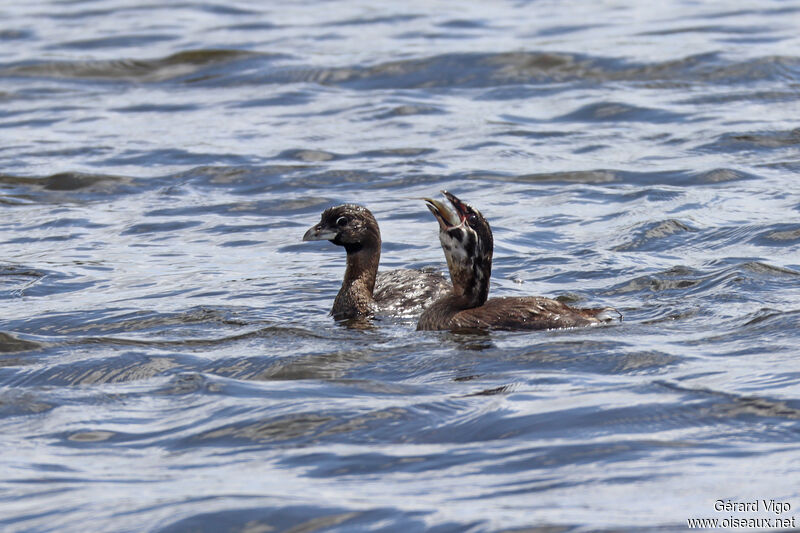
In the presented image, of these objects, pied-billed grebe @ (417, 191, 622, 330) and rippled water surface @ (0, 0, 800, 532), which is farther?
pied-billed grebe @ (417, 191, 622, 330)

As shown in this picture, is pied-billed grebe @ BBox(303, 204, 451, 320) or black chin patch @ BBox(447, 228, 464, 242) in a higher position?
black chin patch @ BBox(447, 228, 464, 242)

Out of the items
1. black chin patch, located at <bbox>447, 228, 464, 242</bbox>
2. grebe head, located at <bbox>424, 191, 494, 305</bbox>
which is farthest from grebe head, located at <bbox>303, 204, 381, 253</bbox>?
black chin patch, located at <bbox>447, 228, 464, 242</bbox>

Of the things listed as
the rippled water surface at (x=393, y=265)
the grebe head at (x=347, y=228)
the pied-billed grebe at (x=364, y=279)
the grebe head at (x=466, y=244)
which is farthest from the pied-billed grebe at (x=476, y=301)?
the grebe head at (x=347, y=228)

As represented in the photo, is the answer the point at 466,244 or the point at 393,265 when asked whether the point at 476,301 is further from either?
the point at 393,265

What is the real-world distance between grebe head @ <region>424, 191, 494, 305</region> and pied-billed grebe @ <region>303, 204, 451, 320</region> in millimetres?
893

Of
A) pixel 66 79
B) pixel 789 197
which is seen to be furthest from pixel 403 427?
pixel 66 79

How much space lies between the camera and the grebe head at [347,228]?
34.8 feet

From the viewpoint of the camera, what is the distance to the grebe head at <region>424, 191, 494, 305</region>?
948 centimetres

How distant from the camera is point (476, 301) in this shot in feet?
32.0

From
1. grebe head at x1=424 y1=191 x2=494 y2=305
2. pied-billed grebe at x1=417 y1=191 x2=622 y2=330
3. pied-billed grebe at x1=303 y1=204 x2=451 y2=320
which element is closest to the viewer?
pied-billed grebe at x1=417 y1=191 x2=622 y2=330

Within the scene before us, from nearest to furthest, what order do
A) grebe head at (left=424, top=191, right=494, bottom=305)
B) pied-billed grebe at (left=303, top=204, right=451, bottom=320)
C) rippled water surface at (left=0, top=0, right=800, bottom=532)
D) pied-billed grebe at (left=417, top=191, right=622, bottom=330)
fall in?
1. rippled water surface at (left=0, top=0, right=800, bottom=532)
2. pied-billed grebe at (left=417, top=191, right=622, bottom=330)
3. grebe head at (left=424, top=191, right=494, bottom=305)
4. pied-billed grebe at (left=303, top=204, right=451, bottom=320)

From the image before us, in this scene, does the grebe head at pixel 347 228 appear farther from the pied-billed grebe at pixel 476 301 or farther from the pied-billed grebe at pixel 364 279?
→ the pied-billed grebe at pixel 476 301

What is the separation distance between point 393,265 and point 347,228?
1.74 m

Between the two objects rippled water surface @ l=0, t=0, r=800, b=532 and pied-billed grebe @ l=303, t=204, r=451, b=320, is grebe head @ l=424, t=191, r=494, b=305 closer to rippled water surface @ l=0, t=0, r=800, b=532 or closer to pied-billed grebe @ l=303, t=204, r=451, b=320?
rippled water surface @ l=0, t=0, r=800, b=532
